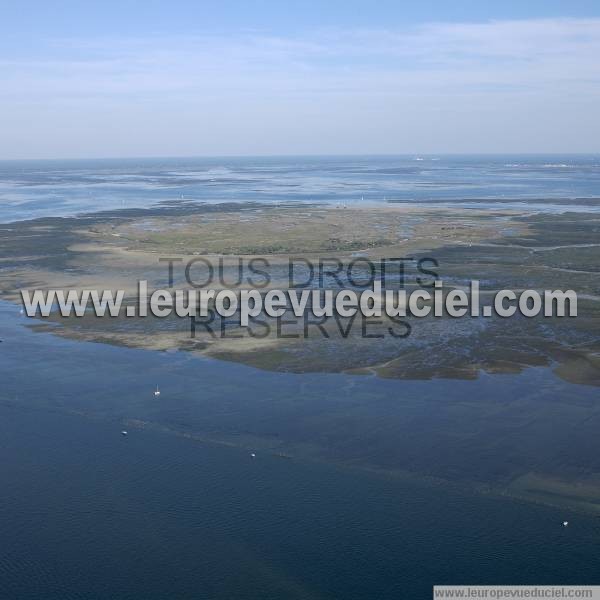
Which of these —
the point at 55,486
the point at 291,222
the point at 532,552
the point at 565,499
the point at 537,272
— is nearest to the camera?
the point at 532,552

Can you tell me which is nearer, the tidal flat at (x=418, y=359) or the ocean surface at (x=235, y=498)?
the ocean surface at (x=235, y=498)

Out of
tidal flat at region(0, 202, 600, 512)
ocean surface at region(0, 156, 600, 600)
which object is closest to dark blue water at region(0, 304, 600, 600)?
ocean surface at region(0, 156, 600, 600)

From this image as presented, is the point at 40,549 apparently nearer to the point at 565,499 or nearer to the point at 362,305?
the point at 565,499

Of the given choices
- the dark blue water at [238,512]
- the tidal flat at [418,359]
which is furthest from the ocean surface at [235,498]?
the tidal flat at [418,359]

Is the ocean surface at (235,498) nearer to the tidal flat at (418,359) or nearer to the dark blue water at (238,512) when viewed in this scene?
the dark blue water at (238,512)

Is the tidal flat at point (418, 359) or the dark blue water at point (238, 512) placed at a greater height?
the tidal flat at point (418, 359)

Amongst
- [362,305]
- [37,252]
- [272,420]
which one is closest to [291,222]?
[37,252]
